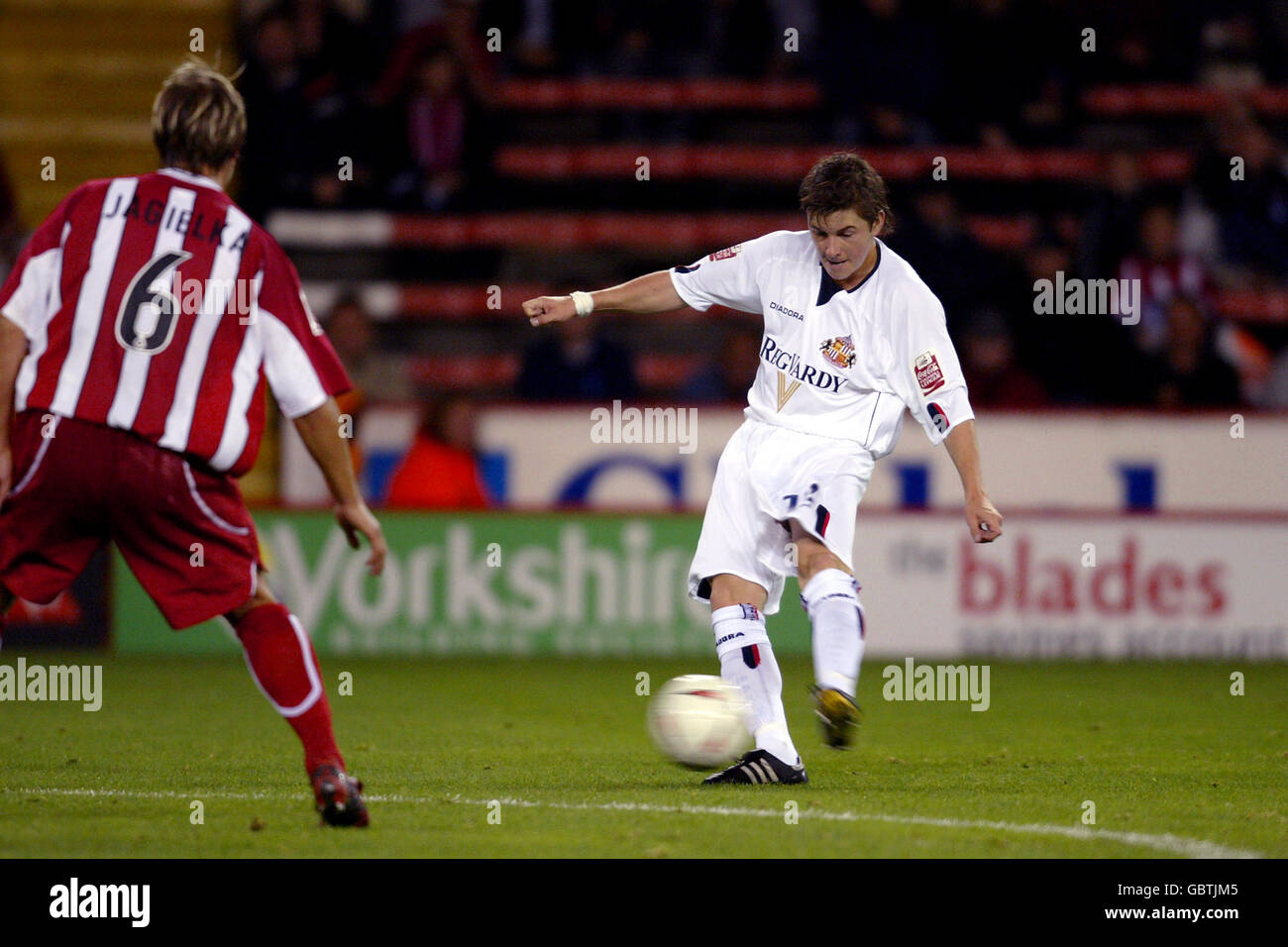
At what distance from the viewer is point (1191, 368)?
12484 millimetres

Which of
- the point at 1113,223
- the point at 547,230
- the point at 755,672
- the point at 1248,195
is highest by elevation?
the point at 1248,195

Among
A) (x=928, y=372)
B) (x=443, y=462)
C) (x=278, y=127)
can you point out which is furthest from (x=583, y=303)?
(x=278, y=127)

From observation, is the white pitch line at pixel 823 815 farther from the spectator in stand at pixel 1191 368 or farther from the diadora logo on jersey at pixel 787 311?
the spectator in stand at pixel 1191 368

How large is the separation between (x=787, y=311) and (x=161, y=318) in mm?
2148

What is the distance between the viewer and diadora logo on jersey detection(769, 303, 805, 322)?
239 inches

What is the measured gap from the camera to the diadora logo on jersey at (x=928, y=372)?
5.94 meters

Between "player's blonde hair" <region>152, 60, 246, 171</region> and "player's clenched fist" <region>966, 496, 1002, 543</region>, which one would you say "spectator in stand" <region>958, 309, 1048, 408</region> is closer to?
"player's clenched fist" <region>966, 496, 1002, 543</region>

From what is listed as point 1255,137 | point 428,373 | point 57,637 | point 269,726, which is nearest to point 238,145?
point 269,726

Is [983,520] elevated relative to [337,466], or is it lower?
lower

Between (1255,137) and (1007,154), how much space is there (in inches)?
75.8

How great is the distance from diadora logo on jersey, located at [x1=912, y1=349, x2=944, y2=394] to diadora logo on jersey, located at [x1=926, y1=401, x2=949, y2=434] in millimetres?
49

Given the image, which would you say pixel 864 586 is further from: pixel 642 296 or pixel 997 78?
pixel 642 296

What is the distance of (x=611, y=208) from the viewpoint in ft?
48.6

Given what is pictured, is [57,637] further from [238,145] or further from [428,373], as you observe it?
[238,145]
